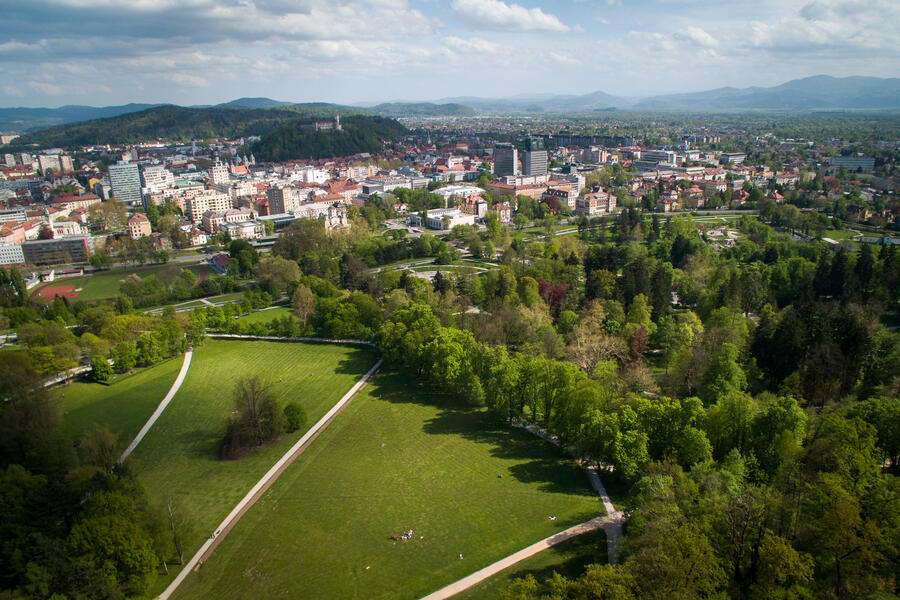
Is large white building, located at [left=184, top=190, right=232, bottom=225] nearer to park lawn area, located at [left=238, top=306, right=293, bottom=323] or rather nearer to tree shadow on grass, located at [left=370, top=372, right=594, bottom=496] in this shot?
park lawn area, located at [left=238, top=306, right=293, bottom=323]

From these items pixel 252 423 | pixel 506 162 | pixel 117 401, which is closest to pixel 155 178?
pixel 506 162

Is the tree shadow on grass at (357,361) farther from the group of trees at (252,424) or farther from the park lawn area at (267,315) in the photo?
the park lawn area at (267,315)

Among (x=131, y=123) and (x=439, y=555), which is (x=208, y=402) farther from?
(x=131, y=123)

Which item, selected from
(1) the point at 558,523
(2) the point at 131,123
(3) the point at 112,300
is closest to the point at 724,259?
(1) the point at 558,523

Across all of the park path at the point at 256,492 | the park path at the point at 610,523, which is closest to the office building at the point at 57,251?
the park path at the point at 256,492

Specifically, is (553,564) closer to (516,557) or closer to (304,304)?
(516,557)
